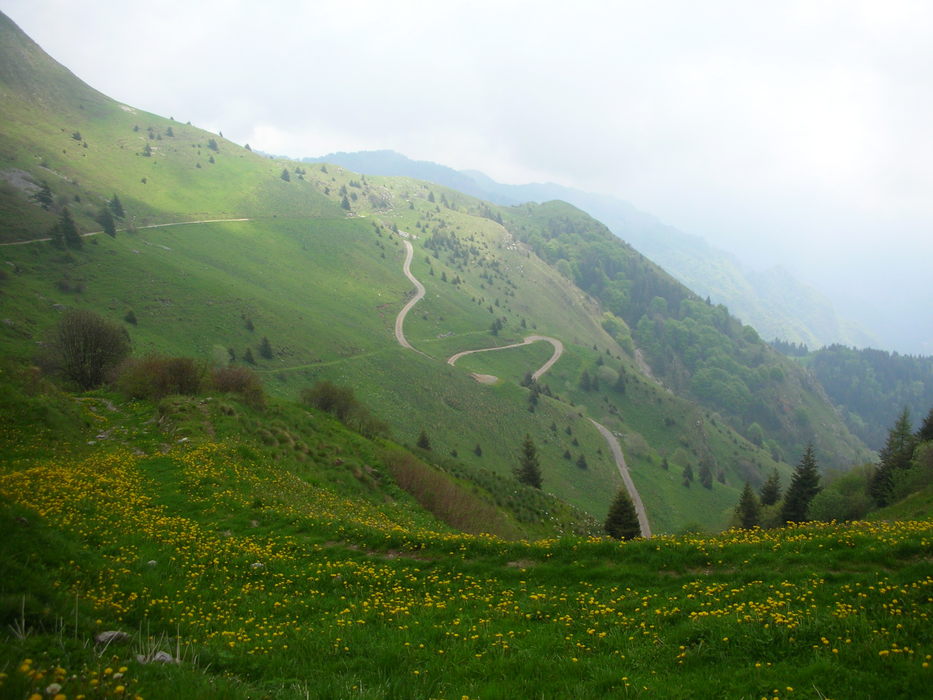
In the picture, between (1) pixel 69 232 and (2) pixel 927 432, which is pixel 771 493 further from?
(1) pixel 69 232

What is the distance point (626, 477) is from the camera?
111 m

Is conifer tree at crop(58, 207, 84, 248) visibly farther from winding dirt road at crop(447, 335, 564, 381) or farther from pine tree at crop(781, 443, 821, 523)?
pine tree at crop(781, 443, 821, 523)

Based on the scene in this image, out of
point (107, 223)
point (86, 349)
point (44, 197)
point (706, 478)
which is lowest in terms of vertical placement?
point (706, 478)

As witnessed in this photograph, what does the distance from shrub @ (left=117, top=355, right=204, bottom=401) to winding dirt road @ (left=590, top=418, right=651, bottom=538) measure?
2874 inches

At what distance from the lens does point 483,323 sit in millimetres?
176250

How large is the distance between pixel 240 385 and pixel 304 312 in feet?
272

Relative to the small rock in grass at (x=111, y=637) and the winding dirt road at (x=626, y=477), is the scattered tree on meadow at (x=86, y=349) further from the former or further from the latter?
the winding dirt road at (x=626, y=477)

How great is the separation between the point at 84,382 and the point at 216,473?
27.0m

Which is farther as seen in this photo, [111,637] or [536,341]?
[536,341]

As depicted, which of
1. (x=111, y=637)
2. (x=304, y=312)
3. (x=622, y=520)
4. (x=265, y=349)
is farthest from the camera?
(x=304, y=312)

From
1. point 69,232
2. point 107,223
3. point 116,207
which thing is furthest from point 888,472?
point 116,207

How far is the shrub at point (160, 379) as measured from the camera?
33344 mm

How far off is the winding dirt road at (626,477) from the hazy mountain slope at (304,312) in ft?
8.54

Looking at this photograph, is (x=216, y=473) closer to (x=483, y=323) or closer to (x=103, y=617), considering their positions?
(x=103, y=617)
